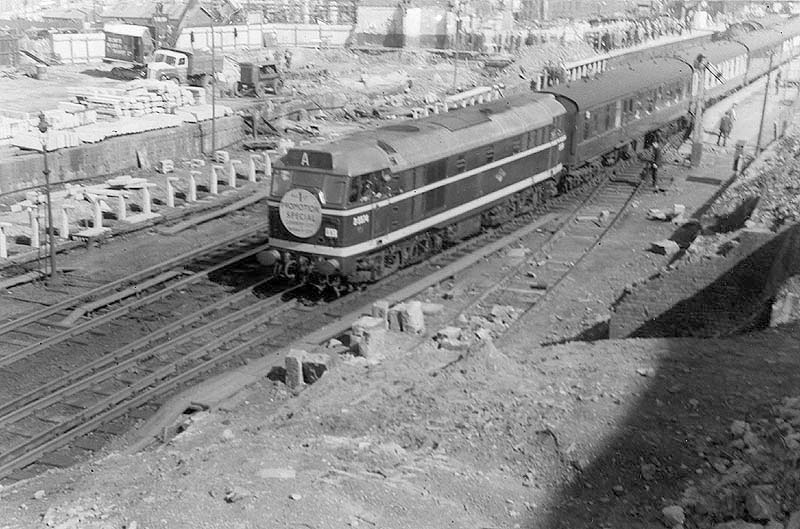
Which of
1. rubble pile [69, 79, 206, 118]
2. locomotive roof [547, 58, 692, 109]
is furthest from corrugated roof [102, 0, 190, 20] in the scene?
locomotive roof [547, 58, 692, 109]

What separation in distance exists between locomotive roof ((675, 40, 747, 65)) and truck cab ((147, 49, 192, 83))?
86.4ft

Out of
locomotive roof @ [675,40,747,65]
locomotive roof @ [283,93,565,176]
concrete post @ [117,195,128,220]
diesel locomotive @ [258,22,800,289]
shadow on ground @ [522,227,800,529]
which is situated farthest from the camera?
locomotive roof @ [675,40,747,65]

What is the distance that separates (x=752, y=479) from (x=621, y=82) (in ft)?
92.8

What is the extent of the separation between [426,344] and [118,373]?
5498 millimetres

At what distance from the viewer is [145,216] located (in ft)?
89.3

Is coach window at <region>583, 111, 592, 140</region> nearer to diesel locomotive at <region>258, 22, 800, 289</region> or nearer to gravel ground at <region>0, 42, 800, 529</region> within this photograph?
diesel locomotive at <region>258, 22, 800, 289</region>

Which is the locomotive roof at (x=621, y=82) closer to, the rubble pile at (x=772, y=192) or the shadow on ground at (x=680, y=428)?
the rubble pile at (x=772, y=192)

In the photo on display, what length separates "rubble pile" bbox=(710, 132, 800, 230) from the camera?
23844 millimetres

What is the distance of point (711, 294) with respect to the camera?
18375 mm

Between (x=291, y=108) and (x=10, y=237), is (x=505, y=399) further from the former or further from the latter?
(x=291, y=108)

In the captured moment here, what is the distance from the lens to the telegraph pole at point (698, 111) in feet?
121

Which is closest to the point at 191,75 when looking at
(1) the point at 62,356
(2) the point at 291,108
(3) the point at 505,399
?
(2) the point at 291,108

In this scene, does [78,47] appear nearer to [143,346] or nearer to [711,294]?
[143,346]

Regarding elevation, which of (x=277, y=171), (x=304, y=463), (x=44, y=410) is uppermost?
(x=277, y=171)
